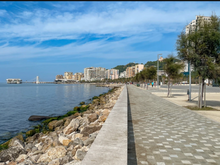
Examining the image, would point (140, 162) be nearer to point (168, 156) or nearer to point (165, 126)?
point (168, 156)

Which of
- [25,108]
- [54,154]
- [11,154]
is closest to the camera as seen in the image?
[54,154]

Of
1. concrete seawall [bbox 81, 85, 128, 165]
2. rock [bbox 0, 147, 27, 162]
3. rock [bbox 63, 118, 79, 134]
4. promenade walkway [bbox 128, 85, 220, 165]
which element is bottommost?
rock [bbox 0, 147, 27, 162]

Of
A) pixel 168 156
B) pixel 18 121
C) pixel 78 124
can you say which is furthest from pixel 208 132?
pixel 18 121

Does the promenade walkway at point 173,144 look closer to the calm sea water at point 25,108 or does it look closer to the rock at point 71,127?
the rock at point 71,127

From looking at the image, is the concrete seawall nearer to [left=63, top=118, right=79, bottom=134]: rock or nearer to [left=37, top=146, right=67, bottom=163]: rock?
[left=37, top=146, right=67, bottom=163]: rock

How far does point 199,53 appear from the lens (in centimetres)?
1109

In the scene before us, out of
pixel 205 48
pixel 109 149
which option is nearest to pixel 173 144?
pixel 109 149

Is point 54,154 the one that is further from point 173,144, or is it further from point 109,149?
point 173,144

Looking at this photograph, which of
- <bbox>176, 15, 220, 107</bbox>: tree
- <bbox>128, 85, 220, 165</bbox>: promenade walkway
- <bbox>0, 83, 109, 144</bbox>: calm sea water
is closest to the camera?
<bbox>128, 85, 220, 165</bbox>: promenade walkway

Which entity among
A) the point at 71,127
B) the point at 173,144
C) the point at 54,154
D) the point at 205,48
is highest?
the point at 205,48

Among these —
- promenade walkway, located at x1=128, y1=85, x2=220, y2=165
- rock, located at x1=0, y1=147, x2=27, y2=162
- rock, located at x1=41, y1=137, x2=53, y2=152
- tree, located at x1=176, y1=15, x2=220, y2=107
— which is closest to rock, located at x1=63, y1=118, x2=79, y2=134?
rock, located at x1=41, y1=137, x2=53, y2=152

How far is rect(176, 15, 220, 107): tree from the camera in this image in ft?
34.8

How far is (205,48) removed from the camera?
35.6ft

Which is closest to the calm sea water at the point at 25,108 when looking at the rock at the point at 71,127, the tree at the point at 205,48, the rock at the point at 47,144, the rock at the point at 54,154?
Result: the rock at the point at 71,127
